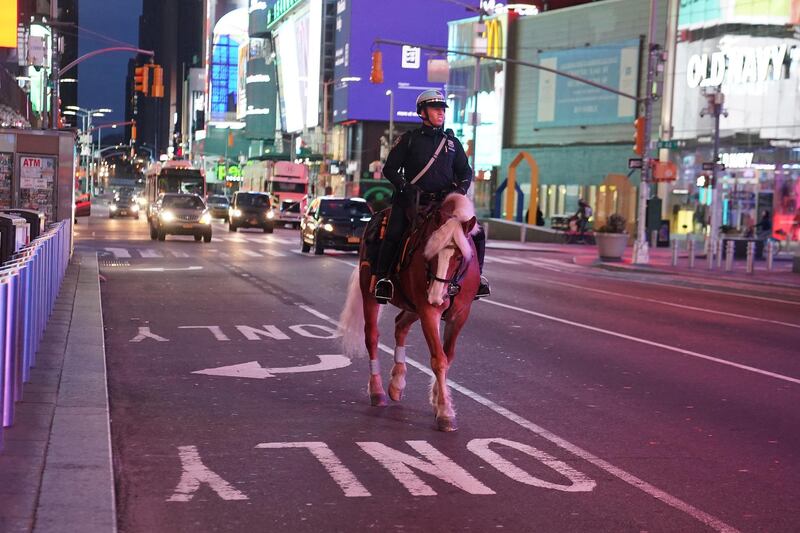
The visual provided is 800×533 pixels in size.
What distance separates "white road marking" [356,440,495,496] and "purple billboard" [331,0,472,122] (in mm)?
107253

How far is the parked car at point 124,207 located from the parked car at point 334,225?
145 feet

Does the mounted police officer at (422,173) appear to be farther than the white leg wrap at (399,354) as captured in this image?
No

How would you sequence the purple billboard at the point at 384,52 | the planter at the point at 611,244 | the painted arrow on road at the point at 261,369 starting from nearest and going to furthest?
the painted arrow on road at the point at 261,369 < the planter at the point at 611,244 < the purple billboard at the point at 384,52

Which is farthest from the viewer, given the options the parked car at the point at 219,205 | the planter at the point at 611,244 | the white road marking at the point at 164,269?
the parked car at the point at 219,205

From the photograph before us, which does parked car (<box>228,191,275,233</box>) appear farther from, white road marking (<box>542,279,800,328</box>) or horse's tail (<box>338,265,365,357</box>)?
horse's tail (<box>338,265,365,357</box>)

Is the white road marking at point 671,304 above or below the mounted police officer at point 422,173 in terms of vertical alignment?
below

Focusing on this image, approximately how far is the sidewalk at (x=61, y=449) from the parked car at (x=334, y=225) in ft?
76.6

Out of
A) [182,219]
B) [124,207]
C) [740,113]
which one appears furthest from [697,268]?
[124,207]

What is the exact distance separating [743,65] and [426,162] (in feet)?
153

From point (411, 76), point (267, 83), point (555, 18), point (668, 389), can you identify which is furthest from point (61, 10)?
point (668, 389)

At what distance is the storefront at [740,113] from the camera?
166 ft

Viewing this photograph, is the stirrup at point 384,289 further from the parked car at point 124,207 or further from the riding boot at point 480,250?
the parked car at point 124,207

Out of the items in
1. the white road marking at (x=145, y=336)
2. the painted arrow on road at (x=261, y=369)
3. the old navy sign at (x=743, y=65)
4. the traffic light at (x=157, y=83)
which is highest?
the old navy sign at (x=743, y=65)

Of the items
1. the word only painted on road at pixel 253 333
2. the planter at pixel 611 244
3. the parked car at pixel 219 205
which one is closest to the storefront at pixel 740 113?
the planter at pixel 611 244
